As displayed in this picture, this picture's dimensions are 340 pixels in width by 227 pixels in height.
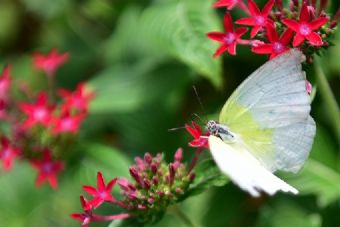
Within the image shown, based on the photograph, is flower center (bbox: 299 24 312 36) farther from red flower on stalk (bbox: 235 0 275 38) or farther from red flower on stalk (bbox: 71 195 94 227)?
red flower on stalk (bbox: 71 195 94 227)

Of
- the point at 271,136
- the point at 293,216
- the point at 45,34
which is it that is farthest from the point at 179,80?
the point at 45,34

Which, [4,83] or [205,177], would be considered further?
[4,83]

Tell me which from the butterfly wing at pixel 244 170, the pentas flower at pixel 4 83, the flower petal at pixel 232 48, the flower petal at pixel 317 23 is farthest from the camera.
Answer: the pentas flower at pixel 4 83

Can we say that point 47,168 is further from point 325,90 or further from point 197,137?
point 325,90

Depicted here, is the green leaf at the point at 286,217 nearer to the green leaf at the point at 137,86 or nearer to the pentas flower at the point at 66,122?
the green leaf at the point at 137,86

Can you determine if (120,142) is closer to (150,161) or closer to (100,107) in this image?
(100,107)

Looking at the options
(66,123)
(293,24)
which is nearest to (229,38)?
(293,24)

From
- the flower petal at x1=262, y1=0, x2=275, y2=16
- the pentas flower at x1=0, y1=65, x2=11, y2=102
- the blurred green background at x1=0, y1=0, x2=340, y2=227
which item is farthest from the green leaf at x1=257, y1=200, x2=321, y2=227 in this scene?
the pentas flower at x1=0, y1=65, x2=11, y2=102

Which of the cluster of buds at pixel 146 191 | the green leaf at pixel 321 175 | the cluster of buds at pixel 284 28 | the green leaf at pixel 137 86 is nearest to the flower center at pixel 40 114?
the green leaf at pixel 137 86
